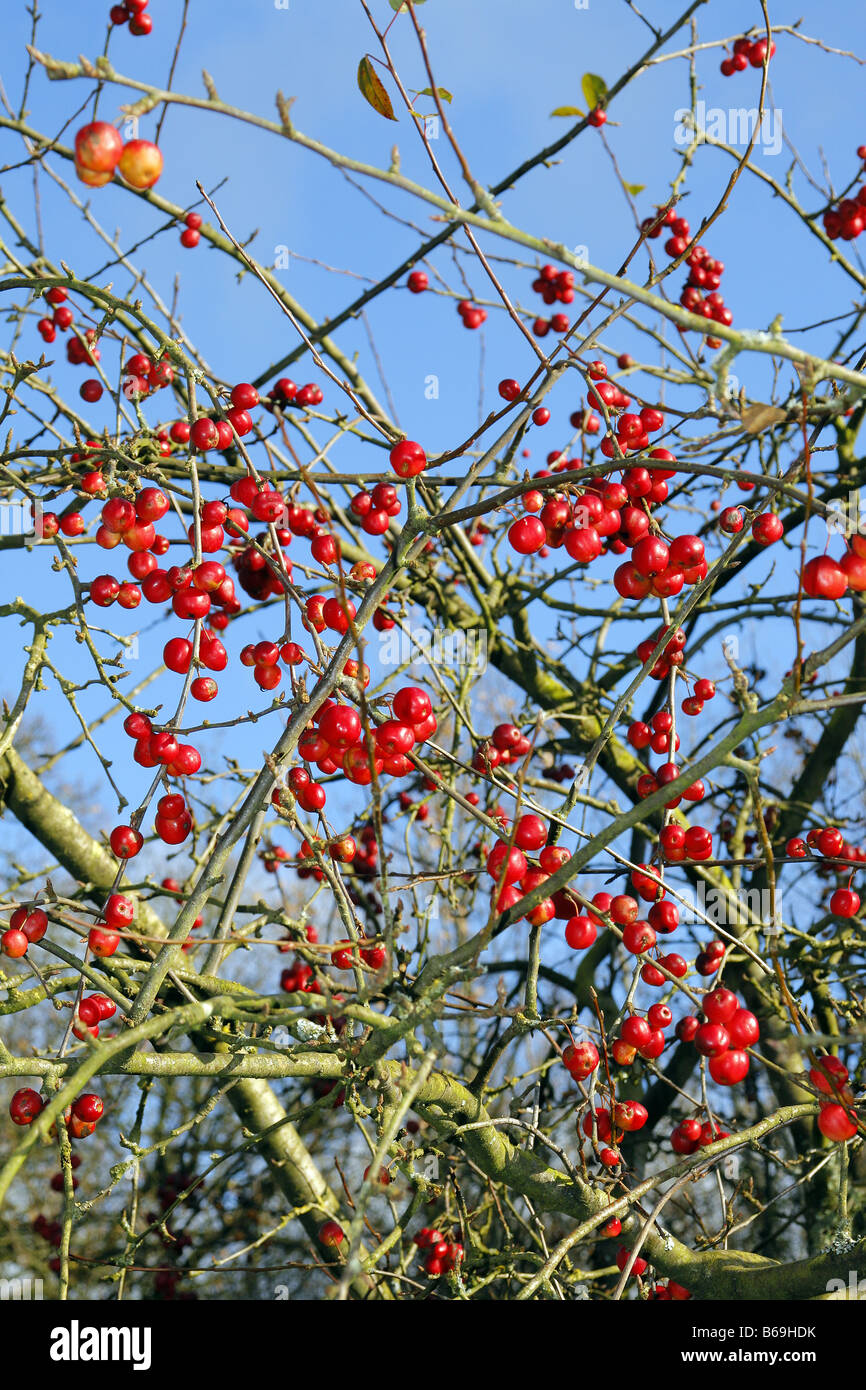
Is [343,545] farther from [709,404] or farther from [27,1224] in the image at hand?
[27,1224]

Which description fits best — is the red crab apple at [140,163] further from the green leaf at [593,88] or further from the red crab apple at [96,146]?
the green leaf at [593,88]

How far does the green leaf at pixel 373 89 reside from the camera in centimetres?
167

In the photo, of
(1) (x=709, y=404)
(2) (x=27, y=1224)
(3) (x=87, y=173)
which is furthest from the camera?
(2) (x=27, y=1224)

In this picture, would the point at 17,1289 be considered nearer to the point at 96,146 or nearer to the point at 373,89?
the point at 96,146

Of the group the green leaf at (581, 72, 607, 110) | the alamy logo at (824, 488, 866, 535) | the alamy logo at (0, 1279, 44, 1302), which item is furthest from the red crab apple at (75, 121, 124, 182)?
the alamy logo at (0, 1279, 44, 1302)

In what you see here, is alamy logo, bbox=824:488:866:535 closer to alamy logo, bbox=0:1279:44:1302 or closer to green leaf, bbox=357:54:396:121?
green leaf, bbox=357:54:396:121

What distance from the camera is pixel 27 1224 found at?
21.6 feet

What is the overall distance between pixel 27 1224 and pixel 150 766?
584 centimetres

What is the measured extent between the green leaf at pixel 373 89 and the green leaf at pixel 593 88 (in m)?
1.15

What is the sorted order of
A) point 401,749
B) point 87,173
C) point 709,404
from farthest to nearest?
point 401,749 → point 709,404 → point 87,173

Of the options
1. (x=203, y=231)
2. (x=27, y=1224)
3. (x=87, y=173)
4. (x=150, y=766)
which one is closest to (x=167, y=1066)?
(x=150, y=766)
